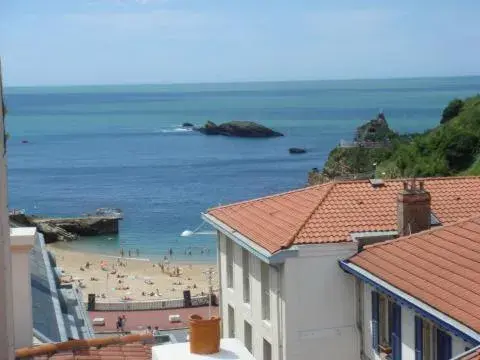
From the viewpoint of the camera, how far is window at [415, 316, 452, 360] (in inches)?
551

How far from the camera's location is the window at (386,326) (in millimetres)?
15977

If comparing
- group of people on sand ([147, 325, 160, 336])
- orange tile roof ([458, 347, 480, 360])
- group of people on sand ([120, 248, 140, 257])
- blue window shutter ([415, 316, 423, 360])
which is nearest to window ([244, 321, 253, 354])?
blue window shutter ([415, 316, 423, 360])

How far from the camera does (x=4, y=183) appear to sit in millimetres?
5730

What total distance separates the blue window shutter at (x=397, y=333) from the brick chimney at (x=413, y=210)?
2.56 m

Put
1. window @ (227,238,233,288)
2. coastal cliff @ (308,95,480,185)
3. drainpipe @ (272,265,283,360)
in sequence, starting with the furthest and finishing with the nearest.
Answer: coastal cliff @ (308,95,480,185), window @ (227,238,233,288), drainpipe @ (272,265,283,360)

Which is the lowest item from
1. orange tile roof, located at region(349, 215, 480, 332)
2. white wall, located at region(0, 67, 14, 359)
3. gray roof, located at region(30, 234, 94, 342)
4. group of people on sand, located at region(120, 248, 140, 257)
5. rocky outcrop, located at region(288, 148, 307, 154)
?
group of people on sand, located at region(120, 248, 140, 257)

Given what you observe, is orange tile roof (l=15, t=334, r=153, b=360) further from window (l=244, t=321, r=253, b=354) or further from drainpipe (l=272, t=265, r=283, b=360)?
Answer: window (l=244, t=321, r=253, b=354)

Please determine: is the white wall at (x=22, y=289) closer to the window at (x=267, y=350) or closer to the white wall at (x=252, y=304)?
the white wall at (x=252, y=304)

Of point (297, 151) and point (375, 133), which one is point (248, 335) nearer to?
point (375, 133)

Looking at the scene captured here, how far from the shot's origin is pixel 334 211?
19531 mm

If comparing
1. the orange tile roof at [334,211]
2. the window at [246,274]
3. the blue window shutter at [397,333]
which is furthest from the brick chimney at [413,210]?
the window at [246,274]

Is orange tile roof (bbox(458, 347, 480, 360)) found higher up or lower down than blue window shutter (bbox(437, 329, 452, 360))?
higher up

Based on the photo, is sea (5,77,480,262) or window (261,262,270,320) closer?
window (261,262,270,320)

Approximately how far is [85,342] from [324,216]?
11040 mm
